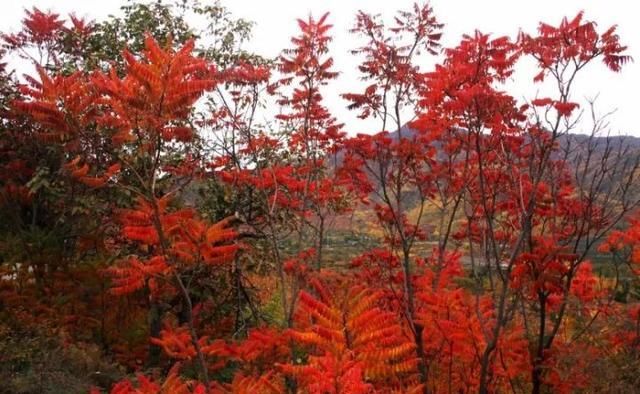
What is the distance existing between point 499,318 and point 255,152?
6772 millimetres

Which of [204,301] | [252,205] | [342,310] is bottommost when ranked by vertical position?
[204,301]

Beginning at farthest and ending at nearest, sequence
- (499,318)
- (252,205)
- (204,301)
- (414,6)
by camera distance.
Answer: (204,301) → (252,205) → (414,6) → (499,318)

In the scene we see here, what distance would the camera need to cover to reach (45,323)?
1173 centimetres

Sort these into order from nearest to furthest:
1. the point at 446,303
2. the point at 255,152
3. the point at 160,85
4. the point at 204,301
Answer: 1. the point at 160,85
2. the point at 446,303
3. the point at 255,152
4. the point at 204,301

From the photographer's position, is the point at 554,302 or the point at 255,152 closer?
the point at 554,302

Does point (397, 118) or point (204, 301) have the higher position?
point (397, 118)

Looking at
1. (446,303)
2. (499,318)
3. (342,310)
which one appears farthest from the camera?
(446,303)

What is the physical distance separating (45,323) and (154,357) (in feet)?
9.35

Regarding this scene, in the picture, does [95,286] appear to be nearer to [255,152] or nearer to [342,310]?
[255,152]

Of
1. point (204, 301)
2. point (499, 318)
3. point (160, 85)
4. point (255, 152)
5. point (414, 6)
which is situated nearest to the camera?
point (160, 85)

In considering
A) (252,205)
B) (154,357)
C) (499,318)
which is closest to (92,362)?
(154,357)

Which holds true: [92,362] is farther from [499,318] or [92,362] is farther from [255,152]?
[499,318]

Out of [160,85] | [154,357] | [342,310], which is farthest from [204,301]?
[160,85]

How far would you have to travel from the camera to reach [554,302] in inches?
457
